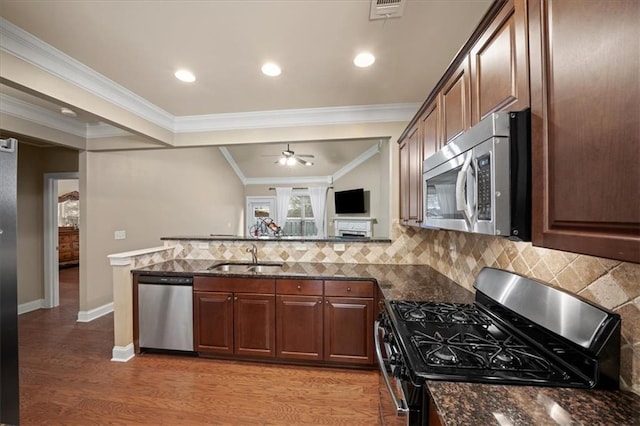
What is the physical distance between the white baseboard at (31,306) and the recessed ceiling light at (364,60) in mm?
5561

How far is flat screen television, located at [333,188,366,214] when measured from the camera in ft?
19.1

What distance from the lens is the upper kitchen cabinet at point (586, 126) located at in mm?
558

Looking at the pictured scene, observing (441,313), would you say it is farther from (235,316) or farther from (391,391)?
(235,316)

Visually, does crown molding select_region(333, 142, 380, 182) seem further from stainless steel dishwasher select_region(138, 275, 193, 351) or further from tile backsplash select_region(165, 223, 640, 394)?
stainless steel dishwasher select_region(138, 275, 193, 351)

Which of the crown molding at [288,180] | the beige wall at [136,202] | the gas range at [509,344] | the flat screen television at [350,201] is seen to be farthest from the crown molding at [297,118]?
the crown molding at [288,180]

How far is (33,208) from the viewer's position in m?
4.04

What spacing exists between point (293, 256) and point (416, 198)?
Answer: 1.60 m

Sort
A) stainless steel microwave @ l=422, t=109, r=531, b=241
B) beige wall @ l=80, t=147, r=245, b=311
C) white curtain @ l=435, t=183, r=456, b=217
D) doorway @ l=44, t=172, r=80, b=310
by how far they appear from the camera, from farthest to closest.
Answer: doorway @ l=44, t=172, r=80, b=310
beige wall @ l=80, t=147, r=245, b=311
white curtain @ l=435, t=183, r=456, b=217
stainless steel microwave @ l=422, t=109, r=531, b=241

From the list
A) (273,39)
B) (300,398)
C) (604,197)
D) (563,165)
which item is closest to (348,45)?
(273,39)

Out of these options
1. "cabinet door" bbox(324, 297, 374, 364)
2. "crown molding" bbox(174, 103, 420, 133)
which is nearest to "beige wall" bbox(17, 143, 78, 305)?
"crown molding" bbox(174, 103, 420, 133)

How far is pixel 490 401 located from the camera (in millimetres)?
812

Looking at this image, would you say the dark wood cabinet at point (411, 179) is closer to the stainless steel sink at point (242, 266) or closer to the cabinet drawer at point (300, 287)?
the cabinet drawer at point (300, 287)

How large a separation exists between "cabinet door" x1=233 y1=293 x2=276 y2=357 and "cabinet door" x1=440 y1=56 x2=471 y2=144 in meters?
2.03

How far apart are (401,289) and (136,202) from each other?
4247 mm
